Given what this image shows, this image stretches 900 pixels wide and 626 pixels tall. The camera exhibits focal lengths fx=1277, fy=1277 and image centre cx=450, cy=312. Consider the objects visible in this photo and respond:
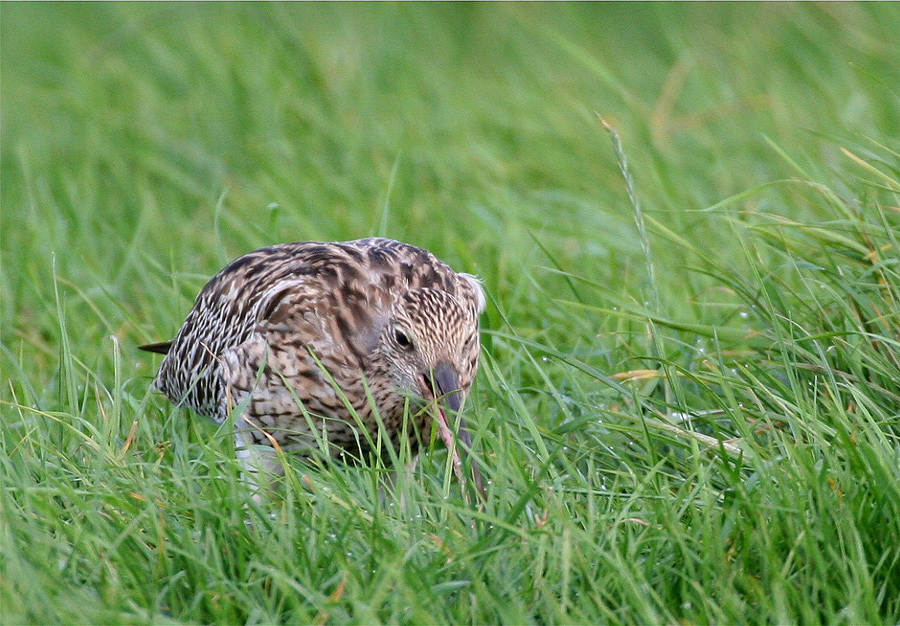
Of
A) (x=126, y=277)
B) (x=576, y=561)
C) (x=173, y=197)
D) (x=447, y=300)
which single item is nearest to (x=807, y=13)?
(x=173, y=197)

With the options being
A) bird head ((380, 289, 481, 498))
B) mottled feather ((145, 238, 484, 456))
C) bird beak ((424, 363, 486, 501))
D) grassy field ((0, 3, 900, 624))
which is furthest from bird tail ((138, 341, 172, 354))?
bird beak ((424, 363, 486, 501))

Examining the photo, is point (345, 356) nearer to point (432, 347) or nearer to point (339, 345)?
point (339, 345)

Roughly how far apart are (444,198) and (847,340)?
10.6ft

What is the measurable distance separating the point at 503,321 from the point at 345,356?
775 mm

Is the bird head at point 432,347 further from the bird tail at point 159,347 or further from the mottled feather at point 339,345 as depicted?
the bird tail at point 159,347

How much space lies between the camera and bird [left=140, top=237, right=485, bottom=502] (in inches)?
165

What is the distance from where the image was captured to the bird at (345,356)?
4.18 m

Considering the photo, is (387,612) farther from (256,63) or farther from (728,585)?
(256,63)

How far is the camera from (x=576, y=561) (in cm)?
332

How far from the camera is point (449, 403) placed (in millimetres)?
4051

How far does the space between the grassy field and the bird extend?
0.54 feet

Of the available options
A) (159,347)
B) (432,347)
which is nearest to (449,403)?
(432,347)

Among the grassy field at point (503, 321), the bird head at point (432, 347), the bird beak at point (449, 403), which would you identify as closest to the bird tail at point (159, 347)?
the grassy field at point (503, 321)

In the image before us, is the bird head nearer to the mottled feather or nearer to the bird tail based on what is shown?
the mottled feather
